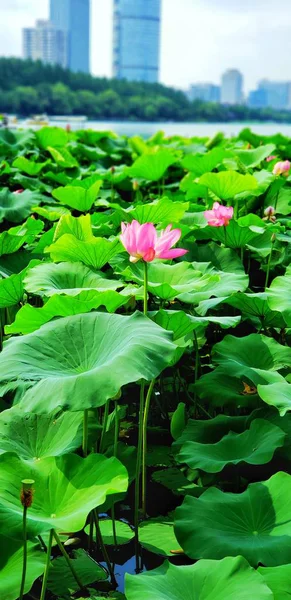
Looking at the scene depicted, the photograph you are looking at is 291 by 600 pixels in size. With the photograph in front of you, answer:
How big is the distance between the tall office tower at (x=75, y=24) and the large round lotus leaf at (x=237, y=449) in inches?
5968

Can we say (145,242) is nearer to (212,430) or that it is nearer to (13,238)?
(212,430)

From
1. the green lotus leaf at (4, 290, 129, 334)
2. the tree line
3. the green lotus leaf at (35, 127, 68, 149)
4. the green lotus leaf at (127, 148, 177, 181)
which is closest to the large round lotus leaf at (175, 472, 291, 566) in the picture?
the green lotus leaf at (4, 290, 129, 334)

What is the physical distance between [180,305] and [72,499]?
2.29 feet

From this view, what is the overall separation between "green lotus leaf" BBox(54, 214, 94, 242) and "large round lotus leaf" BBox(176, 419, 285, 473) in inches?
25.3

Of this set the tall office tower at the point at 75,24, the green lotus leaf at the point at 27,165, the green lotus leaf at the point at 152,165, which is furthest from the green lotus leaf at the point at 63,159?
the tall office tower at the point at 75,24

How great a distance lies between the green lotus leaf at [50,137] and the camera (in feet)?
13.3

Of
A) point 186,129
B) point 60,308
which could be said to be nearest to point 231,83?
point 186,129

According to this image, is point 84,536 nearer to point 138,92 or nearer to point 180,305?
point 180,305

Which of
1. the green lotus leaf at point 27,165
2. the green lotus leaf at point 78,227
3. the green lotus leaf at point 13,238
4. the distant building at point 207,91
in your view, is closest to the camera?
the green lotus leaf at point 78,227

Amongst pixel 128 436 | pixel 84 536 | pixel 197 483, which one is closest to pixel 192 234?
pixel 128 436

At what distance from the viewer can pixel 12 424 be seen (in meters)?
1.25

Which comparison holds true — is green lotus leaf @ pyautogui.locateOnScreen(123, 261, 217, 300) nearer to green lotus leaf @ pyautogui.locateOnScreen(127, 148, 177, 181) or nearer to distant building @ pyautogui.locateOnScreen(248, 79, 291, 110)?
green lotus leaf @ pyautogui.locateOnScreen(127, 148, 177, 181)

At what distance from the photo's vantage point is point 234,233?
191 centimetres

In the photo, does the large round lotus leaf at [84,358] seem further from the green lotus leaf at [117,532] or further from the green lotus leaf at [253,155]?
the green lotus leaf at [253,155]
